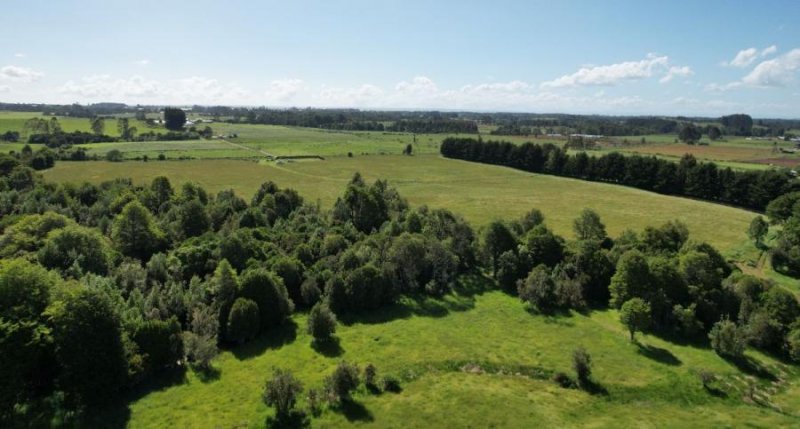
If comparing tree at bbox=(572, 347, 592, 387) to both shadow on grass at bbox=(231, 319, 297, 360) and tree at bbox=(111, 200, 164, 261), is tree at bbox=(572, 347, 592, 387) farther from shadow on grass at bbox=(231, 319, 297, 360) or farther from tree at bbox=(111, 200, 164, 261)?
tree at bbox=(111, 200, 164, 261)

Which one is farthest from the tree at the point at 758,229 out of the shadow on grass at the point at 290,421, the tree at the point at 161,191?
the tree at the point at 161,191

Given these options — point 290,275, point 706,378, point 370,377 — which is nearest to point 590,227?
point 706,378

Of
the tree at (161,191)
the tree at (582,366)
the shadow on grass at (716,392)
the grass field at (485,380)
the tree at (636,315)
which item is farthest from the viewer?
the tree at (161,191)

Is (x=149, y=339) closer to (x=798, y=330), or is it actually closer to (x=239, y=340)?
(x=239, y=340)

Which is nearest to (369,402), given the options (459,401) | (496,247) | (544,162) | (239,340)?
(459,401)

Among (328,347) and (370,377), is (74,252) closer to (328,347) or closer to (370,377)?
(328,347)

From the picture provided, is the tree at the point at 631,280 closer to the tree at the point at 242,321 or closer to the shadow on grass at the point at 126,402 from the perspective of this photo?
the tree at the point at 242,321

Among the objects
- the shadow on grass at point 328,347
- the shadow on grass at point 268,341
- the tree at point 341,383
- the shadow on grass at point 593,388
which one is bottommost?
the shadow on grass at point 268,341
